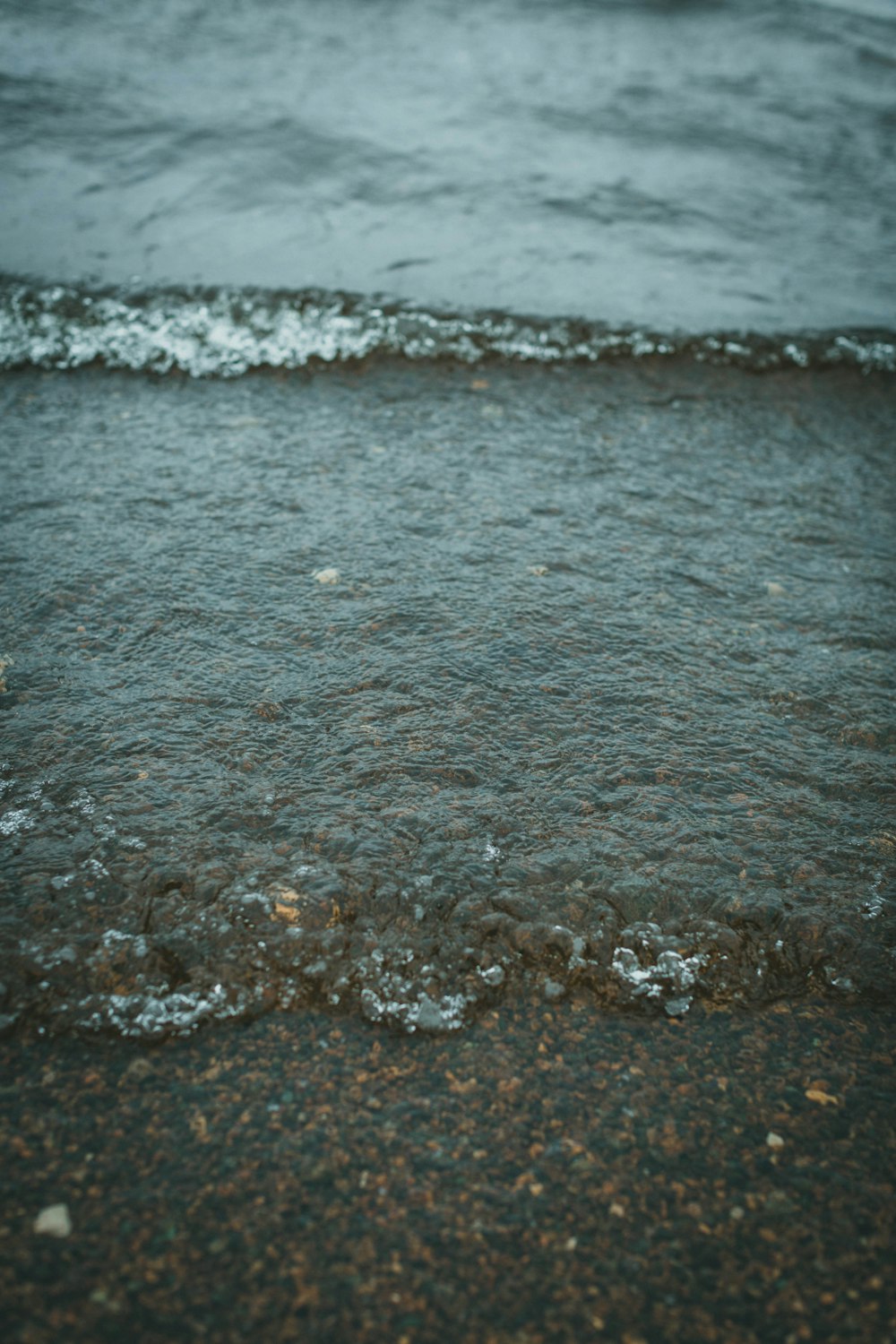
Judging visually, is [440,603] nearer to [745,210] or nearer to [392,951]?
[392,951]

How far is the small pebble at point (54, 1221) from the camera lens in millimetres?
1201

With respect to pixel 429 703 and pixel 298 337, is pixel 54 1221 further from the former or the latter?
pixel 298 337

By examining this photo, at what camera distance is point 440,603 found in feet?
7.30

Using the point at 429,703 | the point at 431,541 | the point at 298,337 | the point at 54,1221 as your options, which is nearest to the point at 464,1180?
the point at 54,1221

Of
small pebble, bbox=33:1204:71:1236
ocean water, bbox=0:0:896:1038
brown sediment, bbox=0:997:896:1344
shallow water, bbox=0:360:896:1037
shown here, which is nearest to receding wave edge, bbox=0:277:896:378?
ocean water, bbox=0:0:896:1038

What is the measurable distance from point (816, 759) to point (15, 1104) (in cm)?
155

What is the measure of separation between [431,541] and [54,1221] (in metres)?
1.67

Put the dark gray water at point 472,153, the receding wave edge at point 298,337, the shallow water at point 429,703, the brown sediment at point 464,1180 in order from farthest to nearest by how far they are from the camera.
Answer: the dark gray water at point 472,153 < the receding wave edge at point 298,337 < the shallow water at point 429,703 < the brown sediment at point 464,1180

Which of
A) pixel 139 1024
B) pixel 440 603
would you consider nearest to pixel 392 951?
pixel 139 1024

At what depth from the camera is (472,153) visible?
14.6 feet

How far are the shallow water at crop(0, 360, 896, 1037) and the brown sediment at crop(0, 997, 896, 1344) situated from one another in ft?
0.25

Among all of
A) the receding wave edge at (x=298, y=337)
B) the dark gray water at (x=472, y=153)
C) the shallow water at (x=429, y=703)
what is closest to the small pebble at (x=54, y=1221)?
the shallow water at (x=429, y=703)

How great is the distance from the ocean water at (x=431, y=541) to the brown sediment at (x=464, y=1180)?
0.08 m

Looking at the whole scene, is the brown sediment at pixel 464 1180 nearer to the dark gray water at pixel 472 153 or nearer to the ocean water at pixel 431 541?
the ocean water at pixel 431 541
